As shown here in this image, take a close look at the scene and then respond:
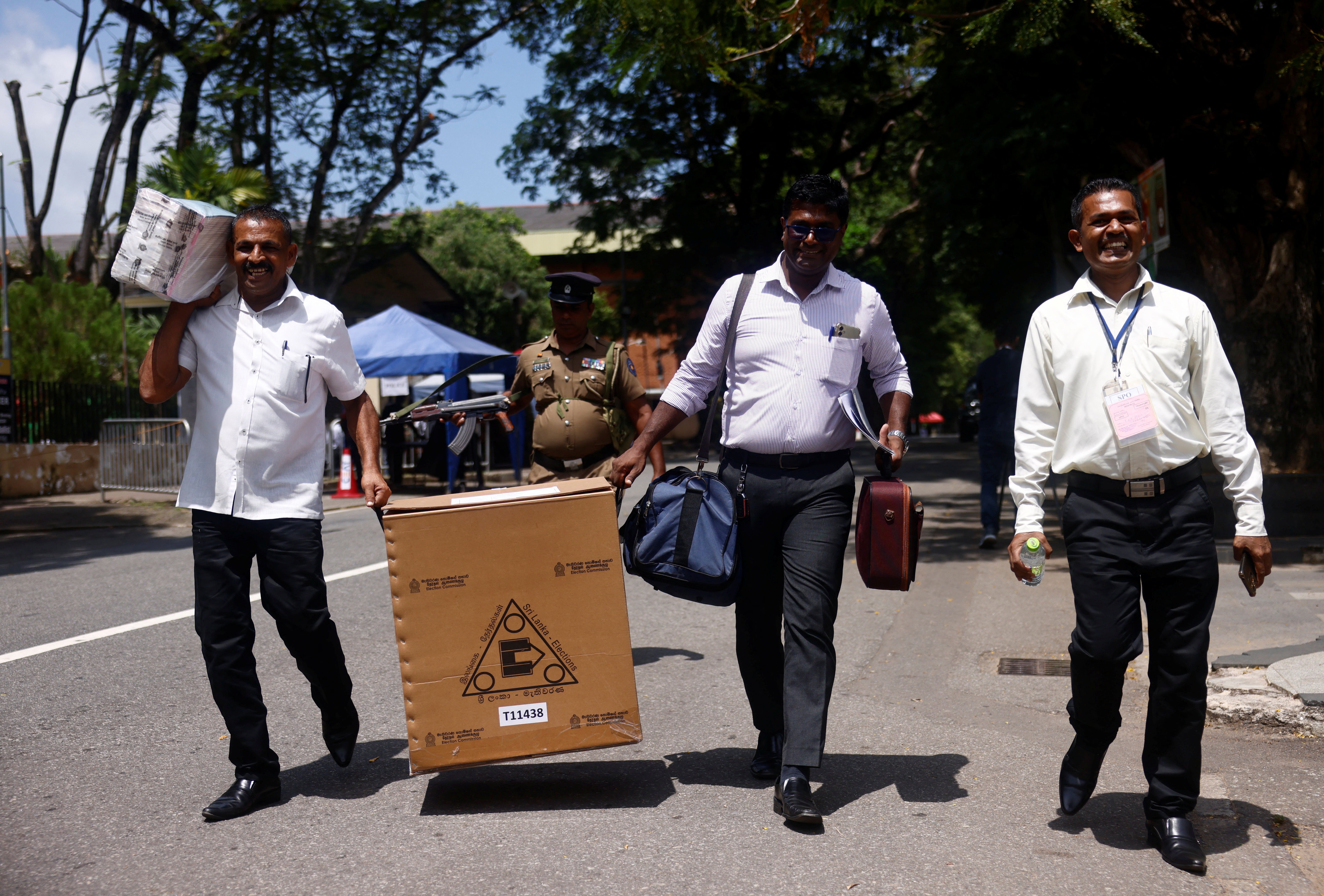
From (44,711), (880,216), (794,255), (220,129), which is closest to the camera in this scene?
(794,255)

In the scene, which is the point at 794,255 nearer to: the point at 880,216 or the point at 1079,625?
the point at 1079,625

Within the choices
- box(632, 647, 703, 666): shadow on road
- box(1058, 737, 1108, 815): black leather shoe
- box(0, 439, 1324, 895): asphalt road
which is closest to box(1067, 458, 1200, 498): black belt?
box(1058, 737, 1108, 815): black leather shoe

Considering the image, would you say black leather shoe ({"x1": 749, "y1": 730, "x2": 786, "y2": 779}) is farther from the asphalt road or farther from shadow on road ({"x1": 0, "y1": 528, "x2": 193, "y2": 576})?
shadow on road ({"x1": 0, "y1": 528, "x2": 193, "y2": 576})

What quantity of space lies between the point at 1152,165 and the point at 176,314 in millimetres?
8430

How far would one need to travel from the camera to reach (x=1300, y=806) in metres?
3.99

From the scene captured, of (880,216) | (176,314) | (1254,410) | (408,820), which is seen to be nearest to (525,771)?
(408,820)

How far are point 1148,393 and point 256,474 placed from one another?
112 inches

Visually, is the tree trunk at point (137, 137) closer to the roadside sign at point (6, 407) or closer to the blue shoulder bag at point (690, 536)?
the roadside sign at point (6, 407)

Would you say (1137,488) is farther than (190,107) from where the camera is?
No

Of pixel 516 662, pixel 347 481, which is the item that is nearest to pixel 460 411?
pixel 516 662

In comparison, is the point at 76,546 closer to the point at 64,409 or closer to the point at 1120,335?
the point at 64,409

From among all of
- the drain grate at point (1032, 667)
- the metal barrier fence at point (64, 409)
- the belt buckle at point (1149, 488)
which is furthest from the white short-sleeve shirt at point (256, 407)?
the metal barrier fence at point (64, 409)

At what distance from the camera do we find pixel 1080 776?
3.83 metres

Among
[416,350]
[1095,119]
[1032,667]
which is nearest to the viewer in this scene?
[1032,667]
